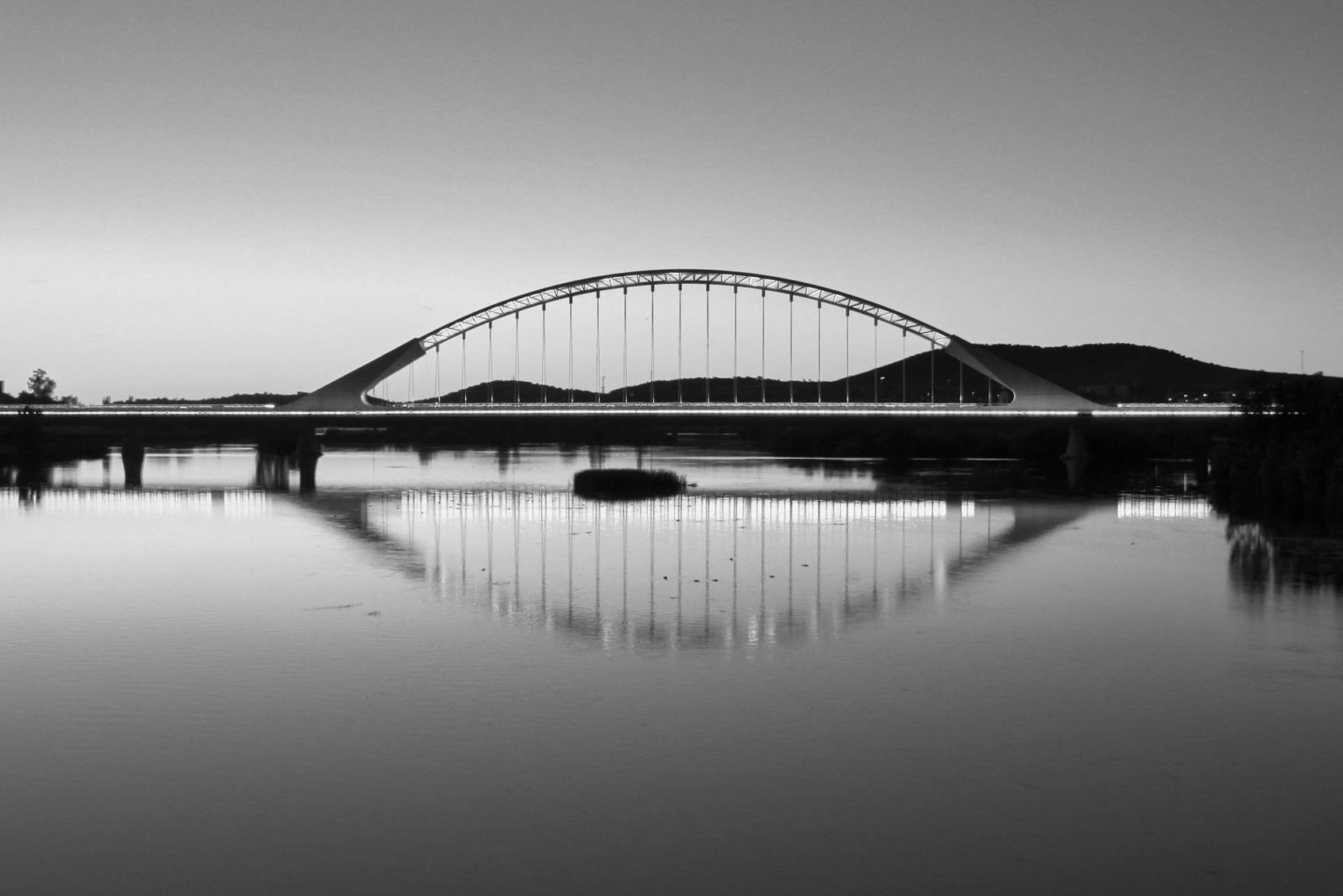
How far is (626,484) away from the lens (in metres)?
43.3

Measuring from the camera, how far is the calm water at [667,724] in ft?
23.2

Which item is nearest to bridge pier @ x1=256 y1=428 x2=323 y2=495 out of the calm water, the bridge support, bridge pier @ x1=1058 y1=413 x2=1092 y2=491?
the bridge support

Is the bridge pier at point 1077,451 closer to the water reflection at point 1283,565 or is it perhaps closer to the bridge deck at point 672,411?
the bridge deck at point 672,411

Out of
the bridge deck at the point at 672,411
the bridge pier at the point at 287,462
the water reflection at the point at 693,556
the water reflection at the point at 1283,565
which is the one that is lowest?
the water reflection at the point at 1283,565

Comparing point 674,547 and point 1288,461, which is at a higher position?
point 1288,461

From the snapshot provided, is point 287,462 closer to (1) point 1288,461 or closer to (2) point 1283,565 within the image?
(1) point 1288,461

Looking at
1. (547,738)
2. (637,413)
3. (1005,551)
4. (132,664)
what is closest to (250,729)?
(547,738)

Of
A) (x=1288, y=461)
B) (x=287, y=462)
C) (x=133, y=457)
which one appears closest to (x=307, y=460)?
(x=133, y=457)

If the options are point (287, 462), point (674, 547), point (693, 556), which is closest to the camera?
point (693, 556)

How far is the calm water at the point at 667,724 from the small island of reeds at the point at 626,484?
1901cm

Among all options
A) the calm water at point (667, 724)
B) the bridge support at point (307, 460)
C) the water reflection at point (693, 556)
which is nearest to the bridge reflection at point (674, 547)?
the water reflection at point (693, 556)

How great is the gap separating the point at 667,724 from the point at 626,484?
33335 millimetres

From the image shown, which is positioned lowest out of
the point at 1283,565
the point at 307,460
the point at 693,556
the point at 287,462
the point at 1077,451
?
the point at 1283,565

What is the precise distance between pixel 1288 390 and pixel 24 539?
3540 cm
